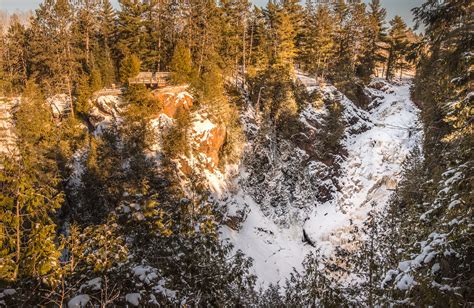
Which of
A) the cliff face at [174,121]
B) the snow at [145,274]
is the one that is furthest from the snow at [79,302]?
the cliff face at [174,121]

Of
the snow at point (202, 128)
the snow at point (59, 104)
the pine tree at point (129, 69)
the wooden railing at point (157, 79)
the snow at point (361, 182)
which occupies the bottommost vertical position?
the snow at point (361, 182)

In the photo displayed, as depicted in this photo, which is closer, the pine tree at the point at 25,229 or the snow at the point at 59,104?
the pine tree at the point at 25,229

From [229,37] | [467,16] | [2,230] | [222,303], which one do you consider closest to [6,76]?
[229,37]

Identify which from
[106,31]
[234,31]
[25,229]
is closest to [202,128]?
[234,31]

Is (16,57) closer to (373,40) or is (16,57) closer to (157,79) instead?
(157,79)

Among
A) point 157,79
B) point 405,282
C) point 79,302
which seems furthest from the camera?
point 157,79

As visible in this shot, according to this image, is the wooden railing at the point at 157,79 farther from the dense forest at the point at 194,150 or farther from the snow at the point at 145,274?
the snow at the point at 145,274
